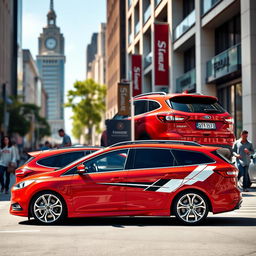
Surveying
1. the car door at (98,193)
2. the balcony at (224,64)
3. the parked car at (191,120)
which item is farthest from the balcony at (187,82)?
the car door at (98,193)

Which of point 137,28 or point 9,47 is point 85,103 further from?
point 137,28

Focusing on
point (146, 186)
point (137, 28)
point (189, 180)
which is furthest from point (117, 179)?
point (137, 28)

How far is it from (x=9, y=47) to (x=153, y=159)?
86.8m

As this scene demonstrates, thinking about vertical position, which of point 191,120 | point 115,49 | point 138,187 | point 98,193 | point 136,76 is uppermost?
point 115,49

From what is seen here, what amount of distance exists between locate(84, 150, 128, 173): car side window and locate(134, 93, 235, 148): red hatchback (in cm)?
385

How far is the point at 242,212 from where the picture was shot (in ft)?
36.8

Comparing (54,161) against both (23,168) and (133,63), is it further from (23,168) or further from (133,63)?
(133,63)

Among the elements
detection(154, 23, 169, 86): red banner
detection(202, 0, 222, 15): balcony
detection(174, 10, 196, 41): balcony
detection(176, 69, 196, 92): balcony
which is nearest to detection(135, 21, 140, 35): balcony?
detection(154, 23, 169, 86): red banner

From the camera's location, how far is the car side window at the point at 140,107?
14.7 metres

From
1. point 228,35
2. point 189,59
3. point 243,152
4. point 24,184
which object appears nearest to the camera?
point 24,184

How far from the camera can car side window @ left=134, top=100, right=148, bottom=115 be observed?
14.7m

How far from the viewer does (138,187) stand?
926 cm

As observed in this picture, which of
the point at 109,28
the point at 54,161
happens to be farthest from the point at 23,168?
the point at 109,28

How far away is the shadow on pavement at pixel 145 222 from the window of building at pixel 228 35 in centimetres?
1653
